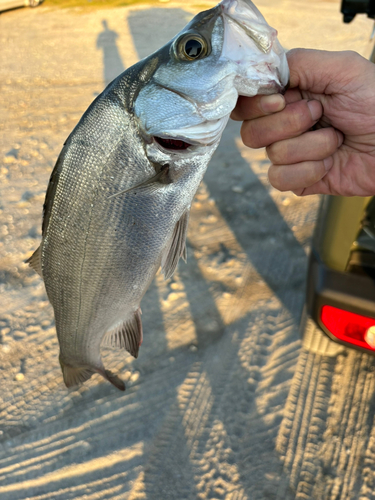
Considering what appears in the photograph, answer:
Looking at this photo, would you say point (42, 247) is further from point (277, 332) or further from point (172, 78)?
point (277, 332)

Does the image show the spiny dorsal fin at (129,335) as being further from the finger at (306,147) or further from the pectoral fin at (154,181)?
the finger at (306,147)

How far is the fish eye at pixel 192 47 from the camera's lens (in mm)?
1191

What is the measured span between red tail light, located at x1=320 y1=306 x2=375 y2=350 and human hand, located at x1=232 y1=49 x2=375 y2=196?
2.48 feet

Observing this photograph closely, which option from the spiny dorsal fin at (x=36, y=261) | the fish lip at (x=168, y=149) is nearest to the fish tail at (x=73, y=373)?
the spiny dorsal fin at (x=36, y=261)

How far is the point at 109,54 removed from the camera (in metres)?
7.06

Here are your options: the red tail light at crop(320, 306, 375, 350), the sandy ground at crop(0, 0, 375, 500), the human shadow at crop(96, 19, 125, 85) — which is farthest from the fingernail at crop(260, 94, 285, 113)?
the human shadow at crop(96, 19, 125, 85)

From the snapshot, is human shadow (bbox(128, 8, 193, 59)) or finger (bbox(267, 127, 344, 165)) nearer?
finger (bbox(267, 127, 344, 165))

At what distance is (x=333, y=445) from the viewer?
86.8 inches

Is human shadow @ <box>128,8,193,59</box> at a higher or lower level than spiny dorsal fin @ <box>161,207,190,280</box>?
lower

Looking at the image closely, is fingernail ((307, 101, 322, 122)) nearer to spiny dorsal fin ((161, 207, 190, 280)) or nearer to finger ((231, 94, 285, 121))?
finger ((231, 94, 285, 121))

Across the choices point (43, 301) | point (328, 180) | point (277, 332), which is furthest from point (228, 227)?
point (328, 180)

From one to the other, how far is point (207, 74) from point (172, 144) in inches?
9.0

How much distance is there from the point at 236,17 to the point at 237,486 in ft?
6.84

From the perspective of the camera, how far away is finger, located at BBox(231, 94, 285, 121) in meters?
1.31
